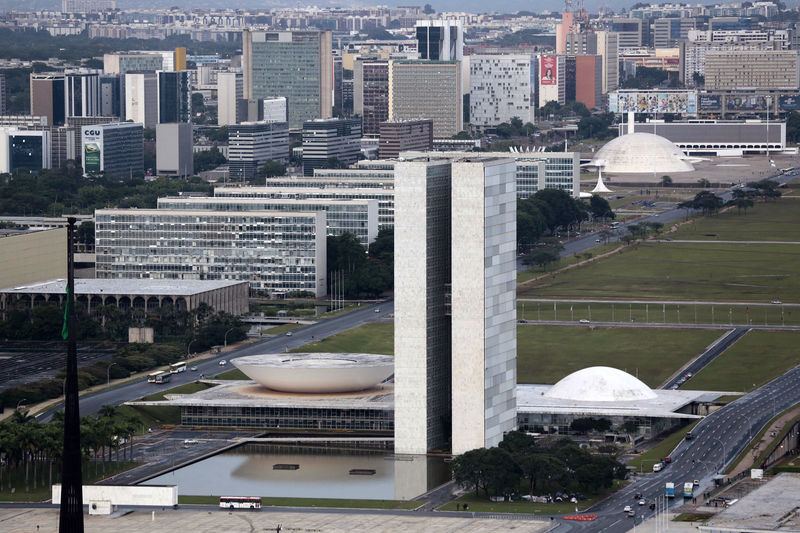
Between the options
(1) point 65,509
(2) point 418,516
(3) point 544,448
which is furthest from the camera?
(3) point 544,448

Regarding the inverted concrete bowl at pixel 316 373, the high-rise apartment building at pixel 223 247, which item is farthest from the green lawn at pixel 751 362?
the high-rise apartment building at pixel 223 247

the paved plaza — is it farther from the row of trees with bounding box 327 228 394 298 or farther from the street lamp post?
the row of trees with bounding box 327 228 394 298

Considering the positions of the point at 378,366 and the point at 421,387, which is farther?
the point at 378,366

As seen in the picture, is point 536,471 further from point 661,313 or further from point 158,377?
point 661,313

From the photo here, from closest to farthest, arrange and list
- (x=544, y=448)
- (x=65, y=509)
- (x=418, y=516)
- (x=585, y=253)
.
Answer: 1. (x=65, y=509)
2. (x=418, y=516)
3. (x=544, y=448)
4. (x=585, y=253)

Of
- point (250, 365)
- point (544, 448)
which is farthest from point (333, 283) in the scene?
point (544, 448)

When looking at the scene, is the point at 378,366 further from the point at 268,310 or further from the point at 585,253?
the point at 585,253
